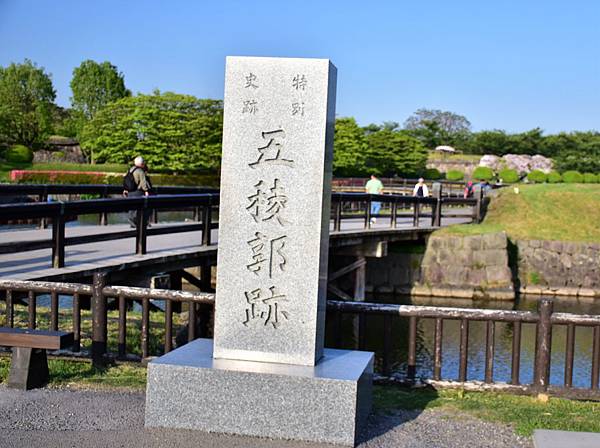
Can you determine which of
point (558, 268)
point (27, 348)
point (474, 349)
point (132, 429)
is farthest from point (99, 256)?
point (558, 268)

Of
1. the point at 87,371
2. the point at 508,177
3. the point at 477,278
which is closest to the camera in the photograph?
the point at 87,371

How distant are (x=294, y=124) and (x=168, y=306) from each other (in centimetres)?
263

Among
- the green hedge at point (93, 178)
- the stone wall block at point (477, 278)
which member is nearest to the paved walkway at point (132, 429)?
the stone wall block at point (477, 278)

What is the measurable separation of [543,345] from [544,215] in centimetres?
2199

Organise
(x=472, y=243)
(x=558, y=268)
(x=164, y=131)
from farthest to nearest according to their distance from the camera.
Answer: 1. (x=164, y=131)
2. (x=558, y=268)
3. (x=472, y=243)

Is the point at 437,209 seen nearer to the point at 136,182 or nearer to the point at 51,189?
the point at 136,182

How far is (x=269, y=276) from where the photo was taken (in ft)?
17.4

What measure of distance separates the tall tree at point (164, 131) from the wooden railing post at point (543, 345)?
151ft

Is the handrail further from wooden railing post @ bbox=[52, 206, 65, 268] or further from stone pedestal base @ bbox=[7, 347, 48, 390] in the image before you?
stone pedestal base @ bbox=[7, 347, 48, 390]

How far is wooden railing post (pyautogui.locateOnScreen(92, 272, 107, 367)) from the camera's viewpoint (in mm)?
7102

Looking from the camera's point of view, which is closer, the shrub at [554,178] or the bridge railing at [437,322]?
the bridge railing at [437,322]

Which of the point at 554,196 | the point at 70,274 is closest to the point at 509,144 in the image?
the point at 554,196

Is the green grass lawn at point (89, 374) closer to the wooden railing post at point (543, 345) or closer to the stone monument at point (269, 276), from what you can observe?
the stone monument at point (269, 276)

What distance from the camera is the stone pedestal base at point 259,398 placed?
16.2 ft
